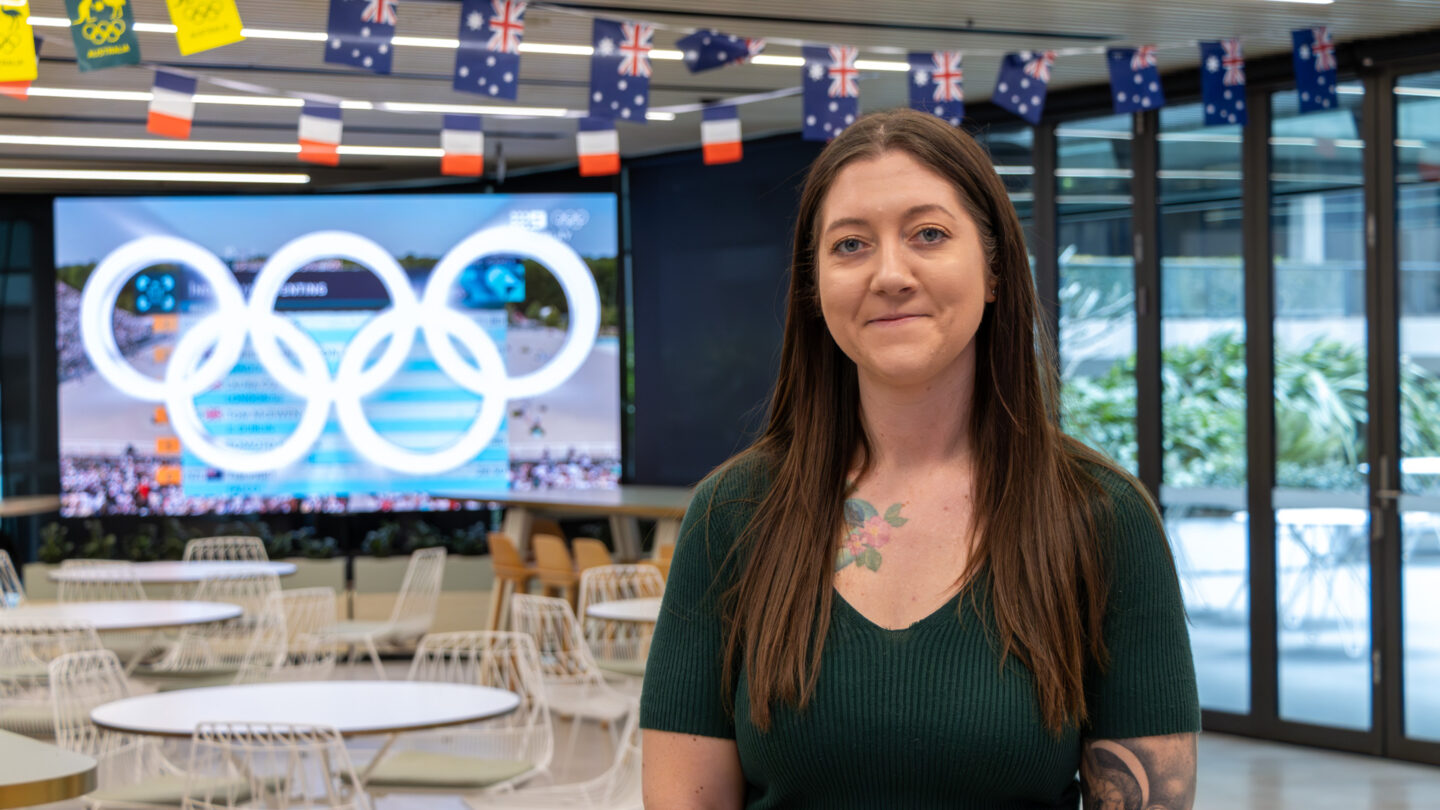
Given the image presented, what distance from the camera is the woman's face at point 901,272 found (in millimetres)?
1136

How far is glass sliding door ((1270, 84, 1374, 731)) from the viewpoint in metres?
6.59

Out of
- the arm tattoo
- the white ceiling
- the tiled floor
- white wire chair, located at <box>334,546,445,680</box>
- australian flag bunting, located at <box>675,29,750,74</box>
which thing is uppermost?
the white ceiling

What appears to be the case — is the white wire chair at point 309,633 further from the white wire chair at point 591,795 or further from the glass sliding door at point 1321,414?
the glass sliding door at point 1321,414

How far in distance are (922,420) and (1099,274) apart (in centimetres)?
658

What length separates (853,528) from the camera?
122 cm

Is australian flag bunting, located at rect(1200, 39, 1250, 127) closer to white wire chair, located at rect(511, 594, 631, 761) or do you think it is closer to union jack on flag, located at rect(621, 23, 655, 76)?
union jack on flag, located at rect(621, 23, 655, 76)

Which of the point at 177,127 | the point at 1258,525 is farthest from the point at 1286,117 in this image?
the point at 177,127

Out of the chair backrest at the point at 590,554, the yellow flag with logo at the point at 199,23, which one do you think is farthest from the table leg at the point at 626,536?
the yellow flag with logo at the point at 199,23

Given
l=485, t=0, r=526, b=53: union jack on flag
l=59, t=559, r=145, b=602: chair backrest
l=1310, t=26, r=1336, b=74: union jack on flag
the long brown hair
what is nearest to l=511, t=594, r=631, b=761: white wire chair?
l=485, t=0, r=526, b=53: union jack on flag

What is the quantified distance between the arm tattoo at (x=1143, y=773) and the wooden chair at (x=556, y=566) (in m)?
6.51

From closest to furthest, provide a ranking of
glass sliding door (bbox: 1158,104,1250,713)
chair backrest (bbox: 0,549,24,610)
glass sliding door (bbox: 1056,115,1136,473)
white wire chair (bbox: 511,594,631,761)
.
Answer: white wire chair (bbox: 511,594,631,761), glass sliding door (bbox: 1158,104,1250,713), glass sliding door (bbox: 1056,115,1136,473), chair backrest (bbox: 0,549,24,610)

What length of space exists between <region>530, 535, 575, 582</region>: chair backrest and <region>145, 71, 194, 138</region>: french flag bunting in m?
2.84

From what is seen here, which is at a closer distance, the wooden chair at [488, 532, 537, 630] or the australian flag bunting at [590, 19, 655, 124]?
the australian flag bunting at [590, 19, 655, 124]

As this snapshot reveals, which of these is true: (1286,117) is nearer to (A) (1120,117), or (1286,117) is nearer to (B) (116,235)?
(A) (1120,117)
